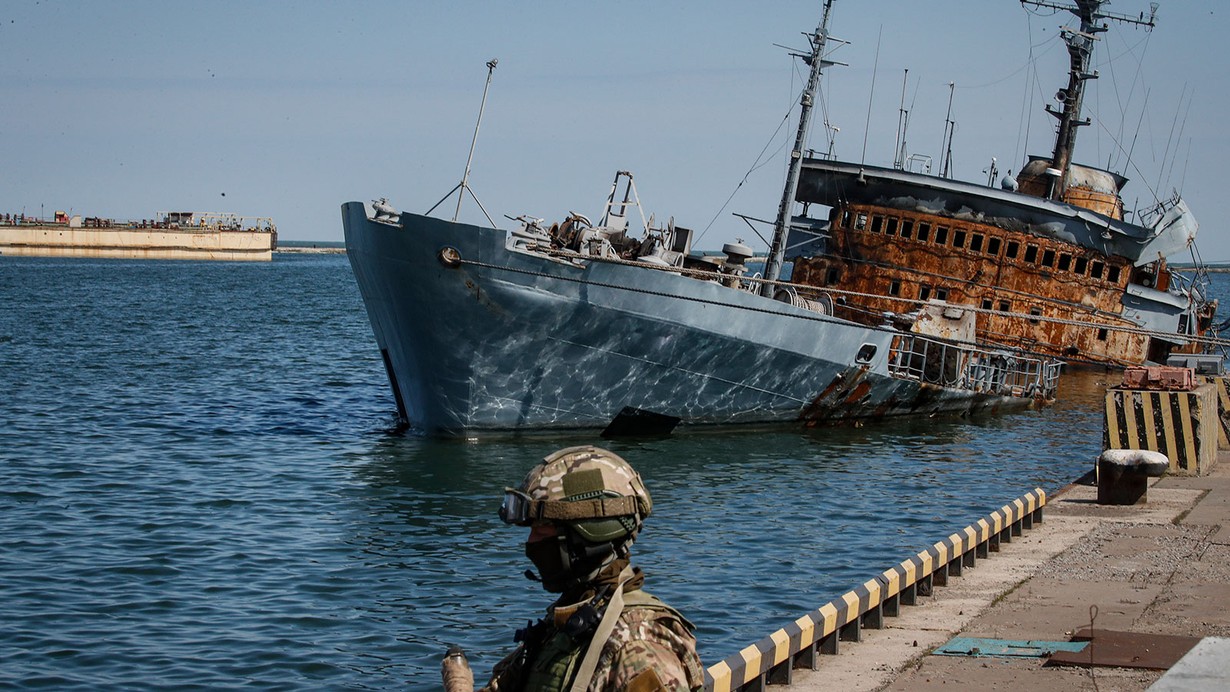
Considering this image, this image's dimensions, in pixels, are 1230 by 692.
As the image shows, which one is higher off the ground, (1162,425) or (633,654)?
(1162,425)

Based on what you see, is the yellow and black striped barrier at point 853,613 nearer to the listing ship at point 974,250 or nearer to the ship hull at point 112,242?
the listing ship at point 974,250

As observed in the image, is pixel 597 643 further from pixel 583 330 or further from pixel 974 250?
pixel 974 250

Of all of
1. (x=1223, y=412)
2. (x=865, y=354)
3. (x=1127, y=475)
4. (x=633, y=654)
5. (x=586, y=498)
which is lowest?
(x=1127, y=475)

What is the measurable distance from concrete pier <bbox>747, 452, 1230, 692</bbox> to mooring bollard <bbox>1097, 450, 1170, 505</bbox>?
166mm

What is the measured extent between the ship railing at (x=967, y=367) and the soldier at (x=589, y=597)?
22.8 metres

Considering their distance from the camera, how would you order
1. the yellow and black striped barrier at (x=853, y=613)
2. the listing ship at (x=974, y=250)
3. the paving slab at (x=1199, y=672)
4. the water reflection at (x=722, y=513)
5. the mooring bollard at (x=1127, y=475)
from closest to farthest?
the paving slab at (x=1199, y=672) → the yellow and black striped barrier at (x=853, y=613) → the water reflection at (x=722, y=513) → the mooring bollard at (x=1127, y=475) → the listing ship at (x=974, y=250)

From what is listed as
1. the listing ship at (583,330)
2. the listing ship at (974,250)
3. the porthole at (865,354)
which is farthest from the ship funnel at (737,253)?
the listing ship at (974,250)

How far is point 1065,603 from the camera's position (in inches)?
440

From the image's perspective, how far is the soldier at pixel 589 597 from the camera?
12.7 feet

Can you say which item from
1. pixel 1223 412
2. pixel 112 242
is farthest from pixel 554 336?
pixel 112 242

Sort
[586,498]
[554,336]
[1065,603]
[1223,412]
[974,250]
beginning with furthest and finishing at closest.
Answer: [974,250], [1223,412], [554,336], [1065,603], [586,498]

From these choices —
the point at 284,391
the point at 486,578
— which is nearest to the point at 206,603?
the point at 486,578

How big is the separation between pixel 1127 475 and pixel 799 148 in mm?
13034

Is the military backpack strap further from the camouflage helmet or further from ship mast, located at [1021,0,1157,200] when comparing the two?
ship mast, located at [1021,0,1157,200]
